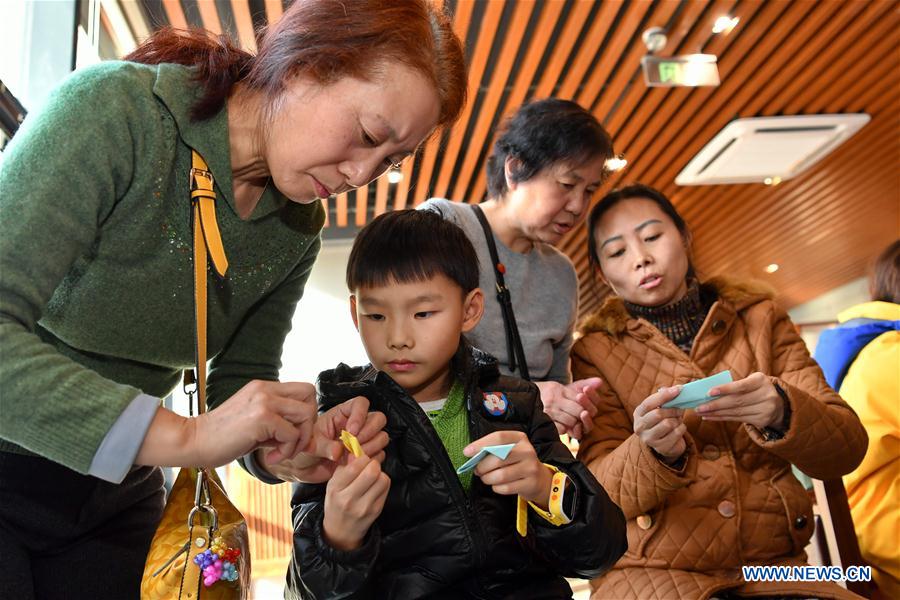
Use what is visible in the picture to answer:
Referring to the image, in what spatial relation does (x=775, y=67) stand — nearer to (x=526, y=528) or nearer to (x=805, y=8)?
(x=805, y=8)

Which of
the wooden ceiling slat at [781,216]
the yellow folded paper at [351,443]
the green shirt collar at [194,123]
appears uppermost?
the wooden ceiling slat at [781,216]

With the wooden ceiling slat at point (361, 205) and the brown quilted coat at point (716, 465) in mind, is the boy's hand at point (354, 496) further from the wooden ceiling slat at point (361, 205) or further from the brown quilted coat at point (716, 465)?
the wooden ceiling slat at point (361, 205)

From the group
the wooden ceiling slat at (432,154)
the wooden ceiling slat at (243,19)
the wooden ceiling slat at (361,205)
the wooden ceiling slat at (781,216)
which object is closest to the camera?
the wooden ceiling slat at (243,19)

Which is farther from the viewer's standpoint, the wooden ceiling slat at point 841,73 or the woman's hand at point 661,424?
the wooden ceiling slat at point 841,73

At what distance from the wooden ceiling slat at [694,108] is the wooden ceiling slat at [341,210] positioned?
2604 mm

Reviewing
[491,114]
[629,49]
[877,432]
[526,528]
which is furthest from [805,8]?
[526,528]

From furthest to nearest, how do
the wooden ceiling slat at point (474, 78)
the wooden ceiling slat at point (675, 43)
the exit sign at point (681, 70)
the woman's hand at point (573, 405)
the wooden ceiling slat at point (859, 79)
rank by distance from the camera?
the wooden ceiling slat at point (859, 79), the exit sign at point (681, 70), the wooden ceiling slat at point (675, 43), the wooden ceiling slat at point (474, 78), the woman's hand at point (573, 405)

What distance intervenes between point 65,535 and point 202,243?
52 centimetres

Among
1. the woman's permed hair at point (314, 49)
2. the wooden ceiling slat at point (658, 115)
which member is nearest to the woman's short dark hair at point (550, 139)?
the woman's permed hair at point (314, 49)

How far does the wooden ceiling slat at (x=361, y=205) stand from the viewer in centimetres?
689

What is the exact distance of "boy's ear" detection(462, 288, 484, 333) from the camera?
5.13 ft

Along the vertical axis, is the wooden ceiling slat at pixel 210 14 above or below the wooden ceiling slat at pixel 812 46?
above

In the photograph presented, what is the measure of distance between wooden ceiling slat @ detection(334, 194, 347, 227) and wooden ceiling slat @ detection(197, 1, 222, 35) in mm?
2761

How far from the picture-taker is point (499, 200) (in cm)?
235
